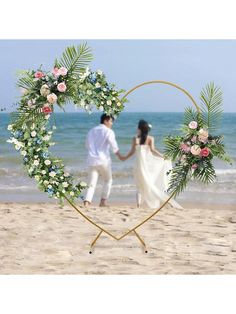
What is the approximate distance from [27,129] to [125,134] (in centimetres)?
752

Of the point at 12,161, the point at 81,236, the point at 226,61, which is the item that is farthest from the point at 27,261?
the point at 226,61

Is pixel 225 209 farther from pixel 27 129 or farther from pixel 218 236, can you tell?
pixel 27 129

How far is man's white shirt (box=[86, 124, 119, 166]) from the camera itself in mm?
7838

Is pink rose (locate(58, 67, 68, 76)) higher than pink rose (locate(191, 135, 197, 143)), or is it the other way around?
pink rose (locate(58, 67, 68, 76))

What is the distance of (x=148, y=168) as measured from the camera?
8.53 meters

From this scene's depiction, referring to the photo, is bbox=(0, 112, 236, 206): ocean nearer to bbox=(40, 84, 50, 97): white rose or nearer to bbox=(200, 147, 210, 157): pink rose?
bbox=(40, 84, 50, 97): white rose

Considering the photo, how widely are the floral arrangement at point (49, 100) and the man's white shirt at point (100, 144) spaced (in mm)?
1125

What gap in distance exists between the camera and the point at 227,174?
13617mm

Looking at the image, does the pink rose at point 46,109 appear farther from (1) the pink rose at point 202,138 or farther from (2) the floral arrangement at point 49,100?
(1) the pink rose at point 202,138

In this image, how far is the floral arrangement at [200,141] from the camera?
6660 millimetres

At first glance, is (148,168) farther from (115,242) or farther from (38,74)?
(38,74)

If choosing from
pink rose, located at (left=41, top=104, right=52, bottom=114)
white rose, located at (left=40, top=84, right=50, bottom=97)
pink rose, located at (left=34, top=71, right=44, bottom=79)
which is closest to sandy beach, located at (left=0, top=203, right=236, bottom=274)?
pink rose, located at (left=41, top=104, right=52, bottom=114)

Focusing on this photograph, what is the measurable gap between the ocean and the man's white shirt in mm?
2127

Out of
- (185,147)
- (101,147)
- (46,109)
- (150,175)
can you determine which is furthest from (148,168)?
(46,109)
